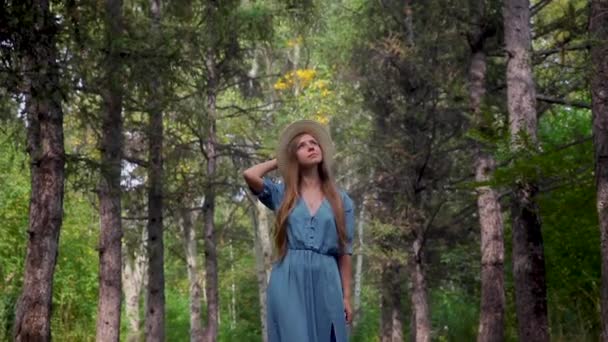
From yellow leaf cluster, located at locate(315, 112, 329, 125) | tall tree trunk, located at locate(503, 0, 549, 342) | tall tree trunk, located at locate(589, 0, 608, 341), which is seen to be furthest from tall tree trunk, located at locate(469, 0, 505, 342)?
yellow leaf cluster, located at locate(315, 112, 329, 125)

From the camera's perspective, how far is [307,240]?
533 cm

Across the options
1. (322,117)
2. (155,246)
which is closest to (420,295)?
(155,246)

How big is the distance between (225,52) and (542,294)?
472 inches

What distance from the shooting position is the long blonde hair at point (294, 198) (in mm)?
5379

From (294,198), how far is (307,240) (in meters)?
0.25

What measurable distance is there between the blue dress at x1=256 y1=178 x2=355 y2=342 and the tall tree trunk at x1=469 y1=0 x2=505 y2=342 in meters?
11.4

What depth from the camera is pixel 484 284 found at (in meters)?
17.3

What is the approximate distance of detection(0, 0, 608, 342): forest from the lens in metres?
9.94

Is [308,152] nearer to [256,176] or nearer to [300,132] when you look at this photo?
[300,132]

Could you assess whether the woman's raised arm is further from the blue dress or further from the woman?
the blue dress

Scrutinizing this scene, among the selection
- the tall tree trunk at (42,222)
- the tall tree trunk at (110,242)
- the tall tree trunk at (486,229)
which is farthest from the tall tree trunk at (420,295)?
the tall tree trunk at (42,222)

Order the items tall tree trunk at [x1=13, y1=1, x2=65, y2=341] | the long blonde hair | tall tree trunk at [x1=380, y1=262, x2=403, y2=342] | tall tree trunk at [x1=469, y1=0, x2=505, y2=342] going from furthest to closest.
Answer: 1. tall tree trunk at [x1=380, y1=262, x2=403, y2=342]
2. tall tree trunk at [x1=469, y1=0, x2=505, y2=342]
3. tall tree trunk at [x1=13, y1=1, x2=65, y2=341]
4. the long blonde hair

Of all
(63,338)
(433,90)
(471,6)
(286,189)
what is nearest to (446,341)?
(433,90)

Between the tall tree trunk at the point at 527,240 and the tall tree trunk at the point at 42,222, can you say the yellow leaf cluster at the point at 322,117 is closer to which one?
the tall tree trunk at the point at 527,240
